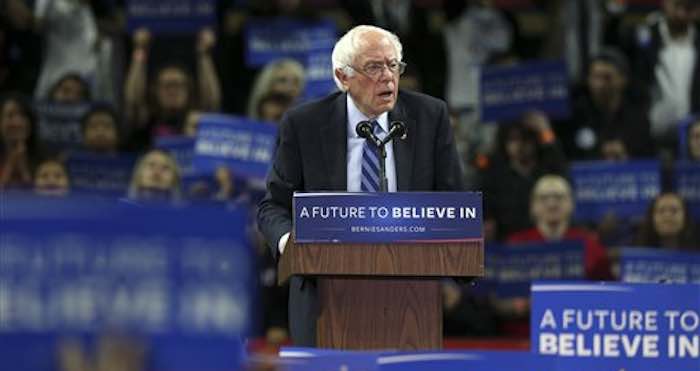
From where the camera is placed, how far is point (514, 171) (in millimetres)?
9750

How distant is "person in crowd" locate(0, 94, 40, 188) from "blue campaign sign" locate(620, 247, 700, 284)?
3.08 metres

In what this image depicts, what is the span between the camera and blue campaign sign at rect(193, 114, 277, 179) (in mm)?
9117

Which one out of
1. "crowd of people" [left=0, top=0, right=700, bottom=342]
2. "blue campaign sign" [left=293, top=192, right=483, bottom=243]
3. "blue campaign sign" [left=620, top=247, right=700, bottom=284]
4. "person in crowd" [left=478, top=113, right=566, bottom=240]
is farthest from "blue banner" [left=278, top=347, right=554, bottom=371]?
"person in crowd" [left=478, top=113, right=566, bottom=240]

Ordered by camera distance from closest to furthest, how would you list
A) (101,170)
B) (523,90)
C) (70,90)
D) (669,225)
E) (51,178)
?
(669,225) → (51,178) → (101,170) → (523,90) → (70,90)

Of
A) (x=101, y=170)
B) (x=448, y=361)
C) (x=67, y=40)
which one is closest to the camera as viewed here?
(x=448, y=361)

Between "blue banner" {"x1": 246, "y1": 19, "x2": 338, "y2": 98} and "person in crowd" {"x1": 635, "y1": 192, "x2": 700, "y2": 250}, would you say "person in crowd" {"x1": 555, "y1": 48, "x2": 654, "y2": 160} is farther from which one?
"blue banner" {"x1": 246, "y1": 19, "x2": 338, "y2": 98}

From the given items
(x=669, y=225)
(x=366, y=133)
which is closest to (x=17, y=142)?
(x=669, y=225)

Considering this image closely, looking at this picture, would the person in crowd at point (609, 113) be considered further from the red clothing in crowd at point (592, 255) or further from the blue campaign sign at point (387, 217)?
the blue campaign sign at point (387, 217)

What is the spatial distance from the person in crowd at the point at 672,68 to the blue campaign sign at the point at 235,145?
245cm

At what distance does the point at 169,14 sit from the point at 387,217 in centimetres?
589

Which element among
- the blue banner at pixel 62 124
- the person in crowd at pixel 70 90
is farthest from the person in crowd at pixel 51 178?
the person in crowd at pixel 70 90

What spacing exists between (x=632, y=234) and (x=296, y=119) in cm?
440

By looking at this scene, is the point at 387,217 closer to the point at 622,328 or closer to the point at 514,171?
the point at 622,328

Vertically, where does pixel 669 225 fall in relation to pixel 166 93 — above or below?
below
